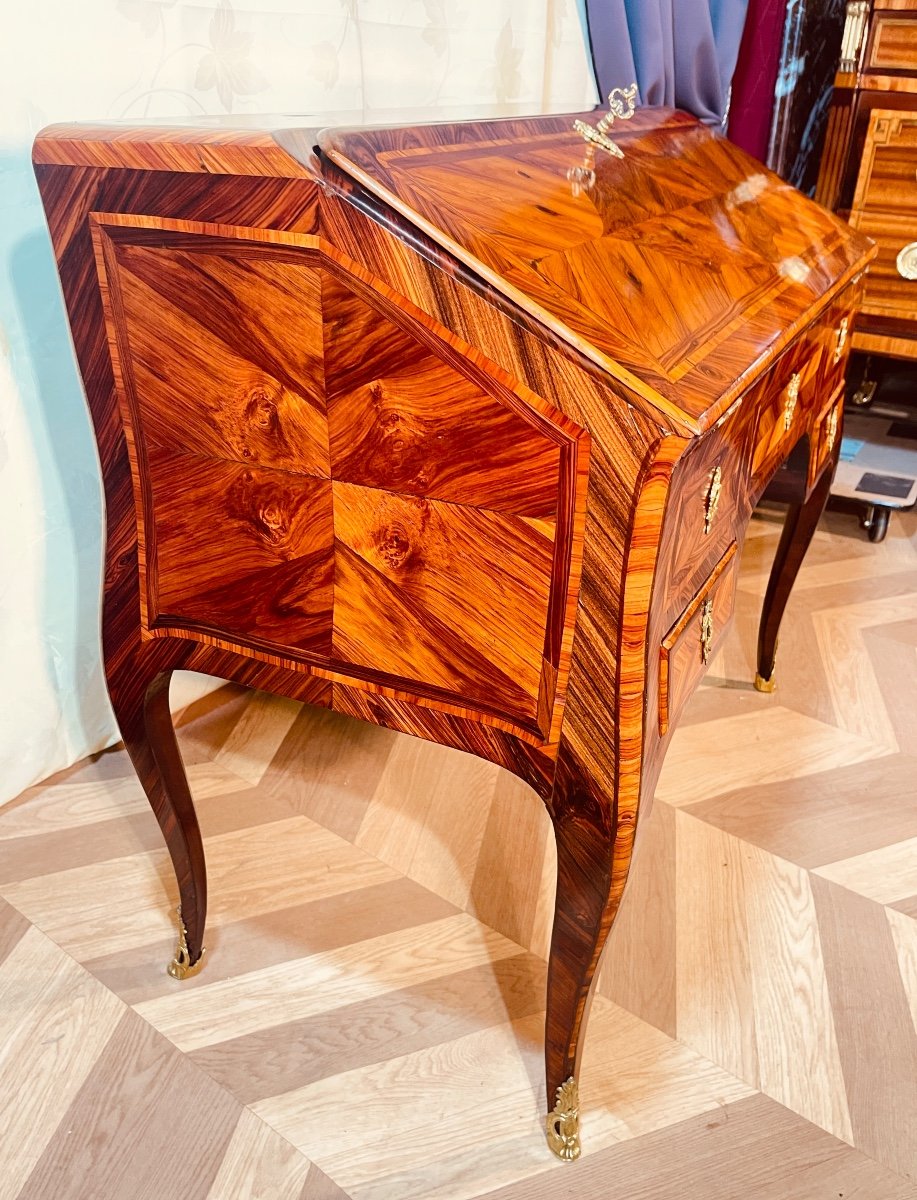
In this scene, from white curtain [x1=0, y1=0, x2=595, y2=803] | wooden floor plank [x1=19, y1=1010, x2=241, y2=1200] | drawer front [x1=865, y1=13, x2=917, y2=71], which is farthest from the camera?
drawer front [x1=865, y1=13, x2=917, y2=71]

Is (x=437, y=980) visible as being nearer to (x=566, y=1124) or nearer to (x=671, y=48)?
(x=566, y=1124)

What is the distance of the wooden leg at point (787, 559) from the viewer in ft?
4.81

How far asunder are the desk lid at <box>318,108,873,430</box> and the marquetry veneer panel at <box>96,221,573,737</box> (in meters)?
0.07

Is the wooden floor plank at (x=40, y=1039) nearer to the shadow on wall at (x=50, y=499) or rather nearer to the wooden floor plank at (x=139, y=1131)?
the wooden floor plank at (x=139, y=1131)

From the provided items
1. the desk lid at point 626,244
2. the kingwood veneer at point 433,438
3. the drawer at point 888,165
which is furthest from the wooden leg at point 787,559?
the drawer at point 888,165

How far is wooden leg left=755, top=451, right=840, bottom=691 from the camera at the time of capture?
1466 millimetres

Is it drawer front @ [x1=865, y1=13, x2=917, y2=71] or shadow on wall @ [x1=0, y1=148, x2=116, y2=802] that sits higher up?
drawer front @ [x1=865, y1=13, x2=917, y2=71]

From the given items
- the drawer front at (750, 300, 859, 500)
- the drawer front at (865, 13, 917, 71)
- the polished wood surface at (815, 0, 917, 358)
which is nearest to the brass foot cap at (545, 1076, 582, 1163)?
the drawer front at (750, 300, 859, 500)

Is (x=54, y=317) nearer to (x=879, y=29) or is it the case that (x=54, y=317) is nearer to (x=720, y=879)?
(x=720, y=879)

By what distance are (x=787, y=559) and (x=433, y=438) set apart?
1.00 m

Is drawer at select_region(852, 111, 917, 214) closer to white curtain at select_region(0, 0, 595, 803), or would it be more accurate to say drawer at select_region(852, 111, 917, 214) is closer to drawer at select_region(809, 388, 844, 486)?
drawer at select_region(809, 388, 844, 486)

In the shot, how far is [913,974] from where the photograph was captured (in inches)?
43.2

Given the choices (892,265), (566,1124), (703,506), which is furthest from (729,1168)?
(892,265)

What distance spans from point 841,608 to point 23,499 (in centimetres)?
147
